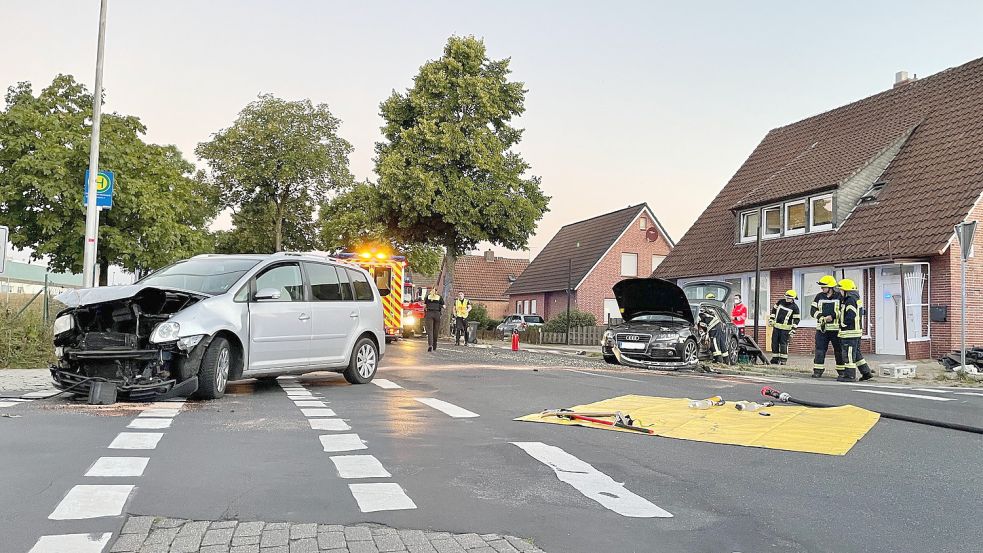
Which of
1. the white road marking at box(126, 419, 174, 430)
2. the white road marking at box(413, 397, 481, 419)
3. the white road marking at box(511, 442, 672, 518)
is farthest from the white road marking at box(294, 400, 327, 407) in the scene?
the white road marking at box(511, 442, 672, 518)

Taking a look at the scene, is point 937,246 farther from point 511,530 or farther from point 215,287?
point 511,530

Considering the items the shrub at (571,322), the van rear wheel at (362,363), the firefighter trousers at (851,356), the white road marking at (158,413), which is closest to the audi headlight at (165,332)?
the white road marking at (158,413)

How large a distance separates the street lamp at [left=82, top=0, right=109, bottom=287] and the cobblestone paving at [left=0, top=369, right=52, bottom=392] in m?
2.43

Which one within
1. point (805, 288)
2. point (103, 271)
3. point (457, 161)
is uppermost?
point (457, 161)

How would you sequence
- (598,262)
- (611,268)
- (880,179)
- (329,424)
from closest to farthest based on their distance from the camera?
1. (329,424)
2. (880,179)
3. (598,262)
4. (611,268)

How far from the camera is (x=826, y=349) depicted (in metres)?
17.5

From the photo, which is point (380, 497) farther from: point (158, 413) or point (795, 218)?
point (795, 218)

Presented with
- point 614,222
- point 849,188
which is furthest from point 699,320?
point 614,222

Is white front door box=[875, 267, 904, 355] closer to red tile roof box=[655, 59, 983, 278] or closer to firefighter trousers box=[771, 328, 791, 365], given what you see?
red tile roof box=[655, 59, 983, 278]

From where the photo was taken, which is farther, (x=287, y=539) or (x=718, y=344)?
(x=718, y=344)

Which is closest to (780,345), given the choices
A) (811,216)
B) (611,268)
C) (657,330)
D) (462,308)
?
(657,330)

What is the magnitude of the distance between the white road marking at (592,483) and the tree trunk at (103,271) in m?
30.4

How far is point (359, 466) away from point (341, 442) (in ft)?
3.75

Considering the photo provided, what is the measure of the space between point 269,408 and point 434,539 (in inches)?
227
